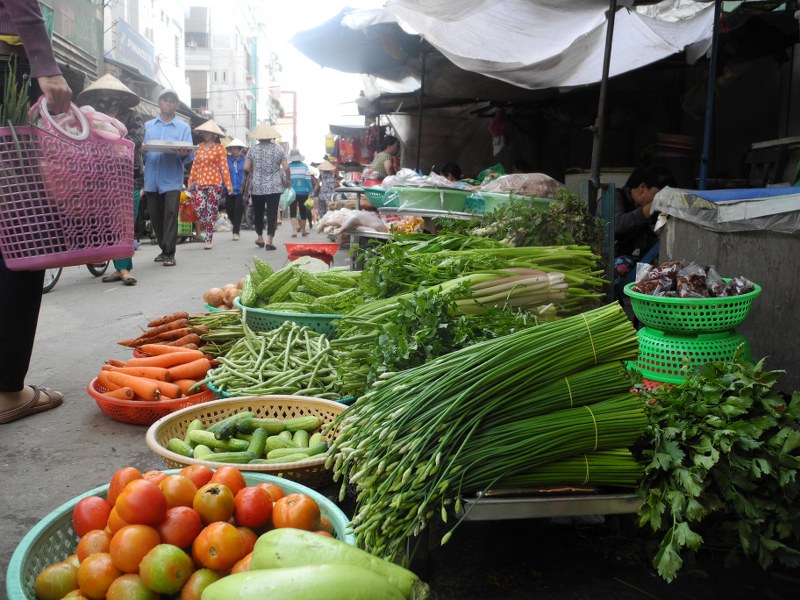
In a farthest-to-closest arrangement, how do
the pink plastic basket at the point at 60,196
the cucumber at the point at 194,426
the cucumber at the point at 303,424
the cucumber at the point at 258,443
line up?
the pink plastic basket at the point at 60,196
the cucumber at the point at 303,424
the cucumber at the point at 194,426
the cucumber at the point at 258,443

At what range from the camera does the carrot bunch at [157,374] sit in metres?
3.83

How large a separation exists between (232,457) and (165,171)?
25.9 feet

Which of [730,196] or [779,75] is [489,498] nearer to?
[730,196]

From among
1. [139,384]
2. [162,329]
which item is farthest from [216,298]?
[139,384]

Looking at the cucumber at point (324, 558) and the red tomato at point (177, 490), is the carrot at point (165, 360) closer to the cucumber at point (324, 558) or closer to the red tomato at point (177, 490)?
the red tomato at point (177, 490)

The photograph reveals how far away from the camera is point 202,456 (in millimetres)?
2748

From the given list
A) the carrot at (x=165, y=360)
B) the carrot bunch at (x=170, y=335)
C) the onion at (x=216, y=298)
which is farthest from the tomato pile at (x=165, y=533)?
the onion at (x=216, y=298)

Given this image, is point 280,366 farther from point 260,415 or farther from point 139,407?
point 139,407

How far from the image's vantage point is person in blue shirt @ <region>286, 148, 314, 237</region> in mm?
18969

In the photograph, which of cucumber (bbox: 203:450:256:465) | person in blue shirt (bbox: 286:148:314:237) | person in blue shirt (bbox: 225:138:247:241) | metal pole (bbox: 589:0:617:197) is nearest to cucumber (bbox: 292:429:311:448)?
cucumber (bbox: 203:450:256:465)

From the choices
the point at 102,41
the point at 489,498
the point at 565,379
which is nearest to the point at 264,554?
the point at 489,498

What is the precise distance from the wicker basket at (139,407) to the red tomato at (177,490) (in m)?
1.81

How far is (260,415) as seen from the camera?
3.45 meters

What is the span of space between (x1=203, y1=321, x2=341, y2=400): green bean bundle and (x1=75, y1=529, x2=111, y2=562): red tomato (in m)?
1.75
